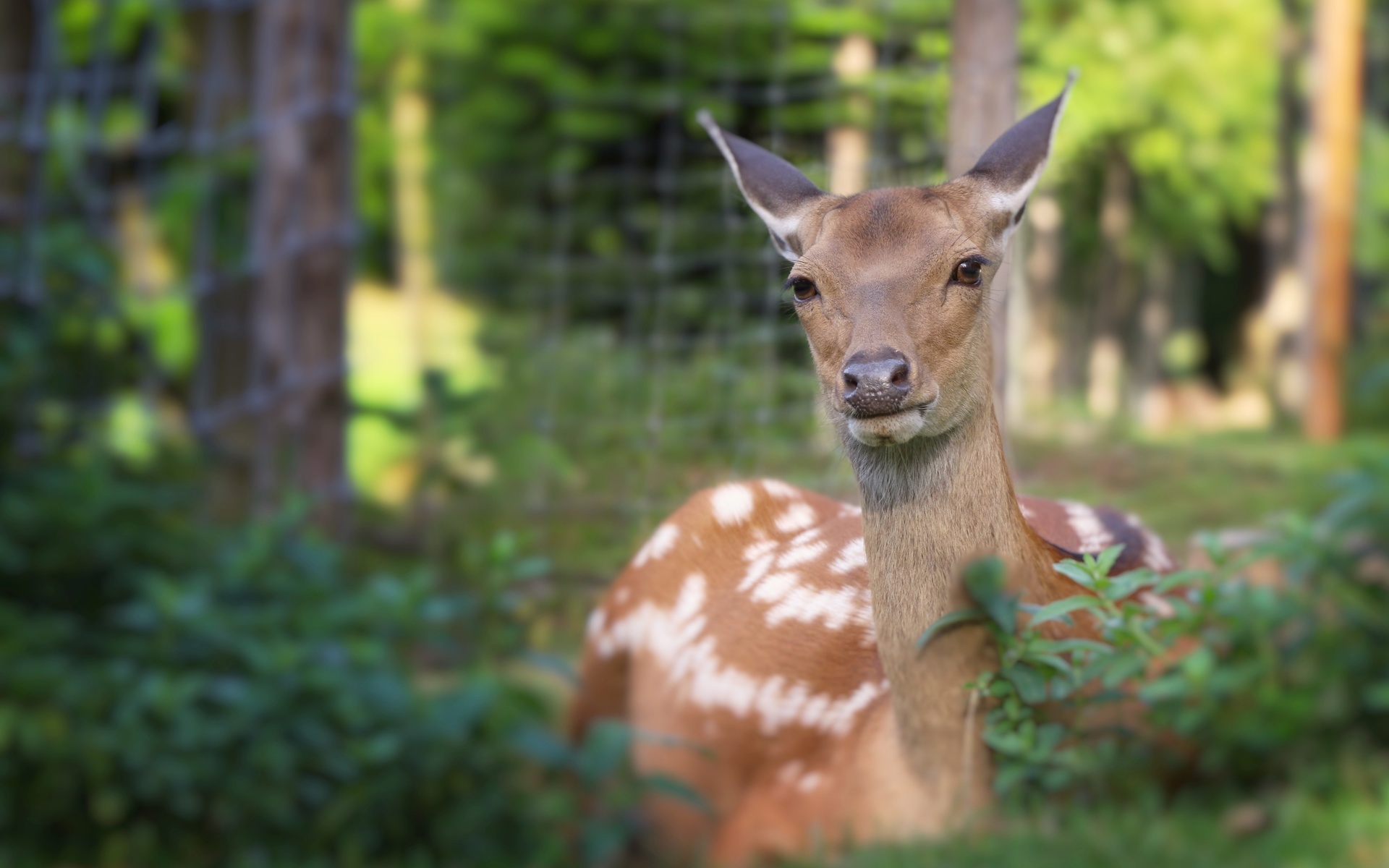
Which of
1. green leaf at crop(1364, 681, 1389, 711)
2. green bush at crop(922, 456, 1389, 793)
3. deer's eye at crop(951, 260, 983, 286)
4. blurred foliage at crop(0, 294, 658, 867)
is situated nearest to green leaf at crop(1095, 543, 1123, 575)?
green bush at crop(922, 456, 1389, 793)

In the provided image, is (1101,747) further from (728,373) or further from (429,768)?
(429,768)

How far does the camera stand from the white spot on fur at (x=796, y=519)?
1.82m

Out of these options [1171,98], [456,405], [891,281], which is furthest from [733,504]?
[1171,98]

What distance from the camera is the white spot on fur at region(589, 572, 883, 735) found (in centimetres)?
179

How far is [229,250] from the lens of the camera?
30.2ft

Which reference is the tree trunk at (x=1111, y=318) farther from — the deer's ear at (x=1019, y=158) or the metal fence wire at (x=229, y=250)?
the deer's ear at (x=1019, y=158)

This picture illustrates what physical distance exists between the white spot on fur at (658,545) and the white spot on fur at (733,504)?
94 mm

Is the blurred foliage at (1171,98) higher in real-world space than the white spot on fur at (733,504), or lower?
higher

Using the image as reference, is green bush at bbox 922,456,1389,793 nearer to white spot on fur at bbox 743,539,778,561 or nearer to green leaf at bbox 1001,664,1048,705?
green leaf at bbox 1001,664,1048,705

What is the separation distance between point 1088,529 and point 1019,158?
560 millimetres

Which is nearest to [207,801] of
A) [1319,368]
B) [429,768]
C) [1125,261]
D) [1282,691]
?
[429,768]

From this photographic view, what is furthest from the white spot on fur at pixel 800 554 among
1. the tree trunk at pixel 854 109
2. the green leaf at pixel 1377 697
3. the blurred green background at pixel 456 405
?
the tree trunk at pixel 854 109

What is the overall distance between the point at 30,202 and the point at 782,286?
6736mm

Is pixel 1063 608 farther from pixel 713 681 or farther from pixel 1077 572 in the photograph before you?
pixel 713 681
